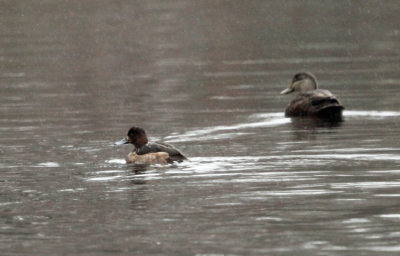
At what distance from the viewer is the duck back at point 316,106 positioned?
21266mm

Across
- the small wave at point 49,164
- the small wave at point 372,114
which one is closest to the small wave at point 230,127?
the small wave at point 372,114

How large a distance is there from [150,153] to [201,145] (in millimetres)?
1884

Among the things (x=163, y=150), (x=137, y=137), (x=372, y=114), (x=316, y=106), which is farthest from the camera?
(x=316, y=106)

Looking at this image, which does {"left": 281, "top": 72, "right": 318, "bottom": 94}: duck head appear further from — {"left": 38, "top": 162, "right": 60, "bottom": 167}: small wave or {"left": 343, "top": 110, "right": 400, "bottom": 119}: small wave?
{"left": 38, "top": 162, "right": 60, "bottom": 167}: small wave

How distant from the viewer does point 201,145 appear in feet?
59.5

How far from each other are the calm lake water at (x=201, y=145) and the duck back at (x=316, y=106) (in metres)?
0.28

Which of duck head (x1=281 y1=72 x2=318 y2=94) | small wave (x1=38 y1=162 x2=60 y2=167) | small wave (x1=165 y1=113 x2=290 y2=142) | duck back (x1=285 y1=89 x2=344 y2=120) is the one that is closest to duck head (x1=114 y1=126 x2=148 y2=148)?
small wave (x1=38 y1=162 x2=60 y2=167)

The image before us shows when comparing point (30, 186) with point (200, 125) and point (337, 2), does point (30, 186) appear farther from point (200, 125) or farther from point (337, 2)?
point (337, 2)

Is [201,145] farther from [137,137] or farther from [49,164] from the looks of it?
[49,164]

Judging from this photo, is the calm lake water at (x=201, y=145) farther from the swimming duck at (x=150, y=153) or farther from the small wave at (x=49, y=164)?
the swimming duck at (x=150, y=153)

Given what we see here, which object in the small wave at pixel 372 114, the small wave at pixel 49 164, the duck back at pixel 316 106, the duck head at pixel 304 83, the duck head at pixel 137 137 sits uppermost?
the duck head at pixel 304 83

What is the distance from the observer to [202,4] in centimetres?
5725

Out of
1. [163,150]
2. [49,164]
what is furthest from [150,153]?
[49,164]

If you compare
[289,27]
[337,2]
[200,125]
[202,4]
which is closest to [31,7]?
[202,4]
